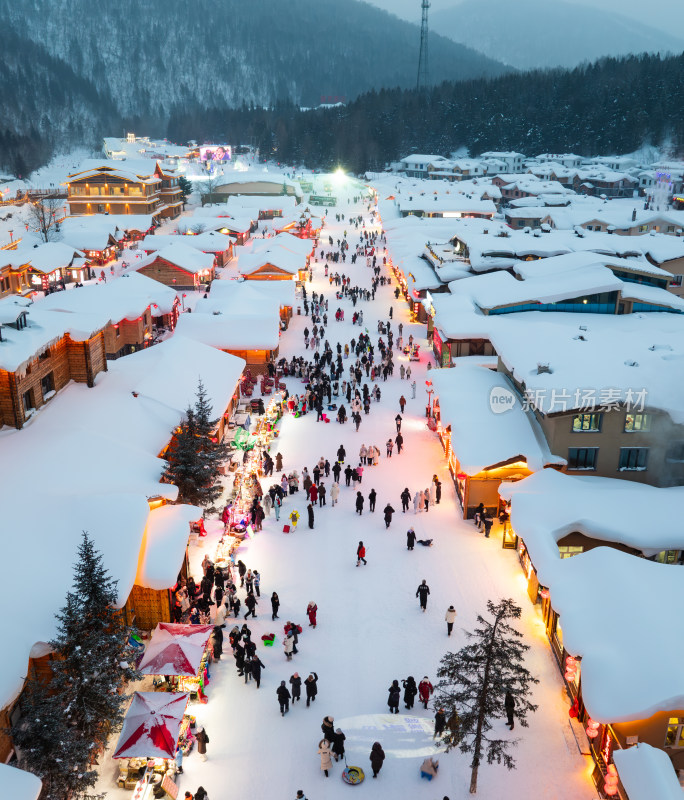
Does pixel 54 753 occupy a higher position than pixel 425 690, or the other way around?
pixel 54 753

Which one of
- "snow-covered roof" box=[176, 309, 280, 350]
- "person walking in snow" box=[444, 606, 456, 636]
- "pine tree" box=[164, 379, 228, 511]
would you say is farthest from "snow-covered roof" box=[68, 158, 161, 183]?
"person walking in snow" box=[444, 606, 456, 636]

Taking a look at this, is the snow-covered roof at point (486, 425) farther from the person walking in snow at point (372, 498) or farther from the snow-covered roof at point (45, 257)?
the snow-covered roof at point (45, 257)

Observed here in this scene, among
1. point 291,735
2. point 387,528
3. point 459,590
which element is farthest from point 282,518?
point 291,735

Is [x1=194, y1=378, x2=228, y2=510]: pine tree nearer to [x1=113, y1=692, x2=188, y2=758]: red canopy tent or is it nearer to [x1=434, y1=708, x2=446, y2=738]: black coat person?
[x1=113, y1=692, x2=188, y2=758]: red canopy tent

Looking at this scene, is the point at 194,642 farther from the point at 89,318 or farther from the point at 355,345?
the point at 355,345

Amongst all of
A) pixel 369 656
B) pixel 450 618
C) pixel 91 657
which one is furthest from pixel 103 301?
pixel 450 618

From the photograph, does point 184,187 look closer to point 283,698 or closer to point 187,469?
point 187,469
